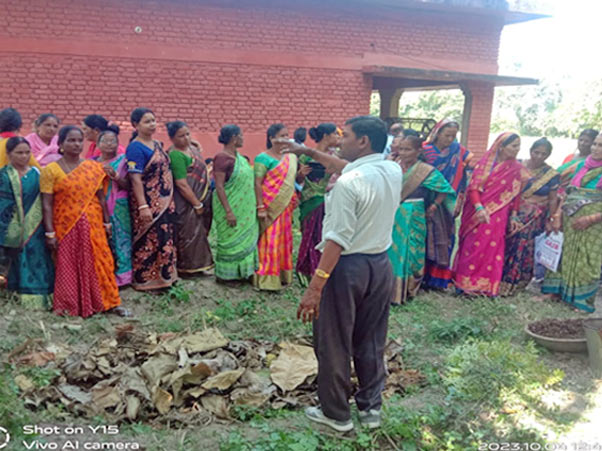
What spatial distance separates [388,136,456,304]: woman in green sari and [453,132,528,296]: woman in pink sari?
0.37 metres

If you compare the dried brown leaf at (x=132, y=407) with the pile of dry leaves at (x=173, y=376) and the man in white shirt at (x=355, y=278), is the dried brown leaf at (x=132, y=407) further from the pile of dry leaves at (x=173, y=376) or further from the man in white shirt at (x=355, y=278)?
the man in white shirt at (x=355, y=278)

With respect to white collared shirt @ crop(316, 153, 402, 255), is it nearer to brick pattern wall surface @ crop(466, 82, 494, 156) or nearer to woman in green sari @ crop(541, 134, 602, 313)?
woman in green sari @ crop(541, 134, 602, 313)

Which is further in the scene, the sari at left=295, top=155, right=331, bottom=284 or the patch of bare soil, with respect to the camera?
the sari at left=295, top=155, right=331, bottom=284

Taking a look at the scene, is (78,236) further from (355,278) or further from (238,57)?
(238,57)

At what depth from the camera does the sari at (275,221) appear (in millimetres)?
5598

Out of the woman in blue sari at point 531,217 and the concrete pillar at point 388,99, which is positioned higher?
the concrete pillar at point 388,99

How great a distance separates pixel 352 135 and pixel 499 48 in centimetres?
1104

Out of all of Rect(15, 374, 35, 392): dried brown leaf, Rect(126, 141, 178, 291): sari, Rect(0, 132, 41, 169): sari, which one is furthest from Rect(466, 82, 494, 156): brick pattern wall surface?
Rect(15, 374, 35, 392): dried brown leaf

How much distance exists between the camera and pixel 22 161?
448cm

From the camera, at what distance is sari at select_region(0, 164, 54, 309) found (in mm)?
4465

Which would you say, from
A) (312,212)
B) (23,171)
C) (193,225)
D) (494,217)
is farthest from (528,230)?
(23,171)

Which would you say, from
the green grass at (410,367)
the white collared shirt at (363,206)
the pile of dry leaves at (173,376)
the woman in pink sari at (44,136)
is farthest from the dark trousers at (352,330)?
the woman in pink sari at (44,136)

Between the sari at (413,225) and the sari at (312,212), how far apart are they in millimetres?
796

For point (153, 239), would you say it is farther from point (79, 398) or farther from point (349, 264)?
point (349, 264)
